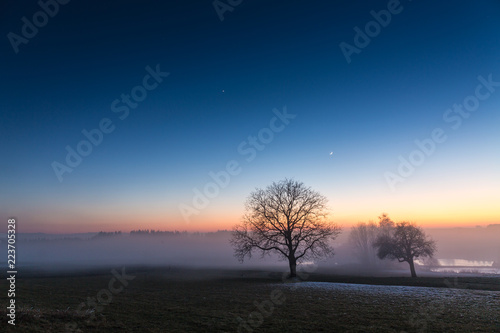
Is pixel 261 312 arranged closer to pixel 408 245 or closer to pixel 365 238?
pixel 408 245

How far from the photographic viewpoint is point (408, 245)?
50.3m

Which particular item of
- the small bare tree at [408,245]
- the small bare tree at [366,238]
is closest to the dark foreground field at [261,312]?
the small bare tree at [408,245]

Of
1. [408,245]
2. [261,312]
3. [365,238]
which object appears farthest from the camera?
[365,238]

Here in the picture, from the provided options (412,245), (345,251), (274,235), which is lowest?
(345,251)

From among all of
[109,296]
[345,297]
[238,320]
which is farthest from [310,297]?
[109,296]

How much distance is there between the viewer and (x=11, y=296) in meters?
20.1

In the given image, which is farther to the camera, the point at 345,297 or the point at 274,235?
the point at 274,235

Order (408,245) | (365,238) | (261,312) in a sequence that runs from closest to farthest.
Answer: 1. (261,312)
2. (408,245)
3. (365,238)

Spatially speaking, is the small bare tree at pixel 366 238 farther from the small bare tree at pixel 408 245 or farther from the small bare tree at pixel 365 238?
the small bare tree at pixel 408 245

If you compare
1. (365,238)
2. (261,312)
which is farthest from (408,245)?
(365,238)

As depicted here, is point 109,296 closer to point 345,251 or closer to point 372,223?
point 372,223

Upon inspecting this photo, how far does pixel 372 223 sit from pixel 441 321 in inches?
3901

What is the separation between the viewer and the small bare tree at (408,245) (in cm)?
4969

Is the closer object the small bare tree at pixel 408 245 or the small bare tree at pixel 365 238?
the small bare tree at pixel 408 245
